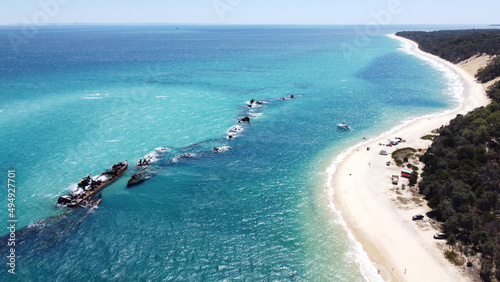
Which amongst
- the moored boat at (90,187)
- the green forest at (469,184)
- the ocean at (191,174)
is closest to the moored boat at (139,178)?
the ocean at (191,174)

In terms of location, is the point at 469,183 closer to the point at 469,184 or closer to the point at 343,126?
the point at 469,184

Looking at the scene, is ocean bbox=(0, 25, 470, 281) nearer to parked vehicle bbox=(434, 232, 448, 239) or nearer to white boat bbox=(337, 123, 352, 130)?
white boat bbox=(337, 123, 352, 130)

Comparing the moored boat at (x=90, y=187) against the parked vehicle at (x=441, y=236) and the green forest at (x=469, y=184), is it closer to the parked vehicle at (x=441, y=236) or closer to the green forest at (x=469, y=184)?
the parked vehicle at (x=441, y=236)

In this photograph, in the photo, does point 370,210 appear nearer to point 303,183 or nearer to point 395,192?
point 395,192

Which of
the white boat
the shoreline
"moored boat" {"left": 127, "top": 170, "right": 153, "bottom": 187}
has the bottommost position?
the shoreline

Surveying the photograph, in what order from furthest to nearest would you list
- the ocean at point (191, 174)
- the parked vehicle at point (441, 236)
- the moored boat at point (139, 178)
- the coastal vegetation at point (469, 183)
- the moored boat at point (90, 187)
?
the moored boat at point (139, 178), the moored boat at point (90, 187), the parked vehicle at point (441, 236), the coastal vegetation at point (469, 183), the ocean at point (191, 174)

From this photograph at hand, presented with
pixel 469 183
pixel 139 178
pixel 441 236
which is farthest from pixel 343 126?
pixel 139 178

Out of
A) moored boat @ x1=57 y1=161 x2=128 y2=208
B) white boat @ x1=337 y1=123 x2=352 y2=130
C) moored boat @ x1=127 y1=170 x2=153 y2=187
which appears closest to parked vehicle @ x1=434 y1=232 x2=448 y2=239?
white boat @ x1=337 y1=123 x2=352 y2=130
